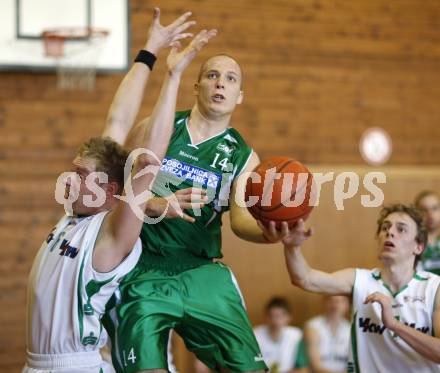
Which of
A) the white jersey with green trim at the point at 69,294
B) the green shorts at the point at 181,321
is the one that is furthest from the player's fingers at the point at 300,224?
the white jersey with green trim at the point at 69,294

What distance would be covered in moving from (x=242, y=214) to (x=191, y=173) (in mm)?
395

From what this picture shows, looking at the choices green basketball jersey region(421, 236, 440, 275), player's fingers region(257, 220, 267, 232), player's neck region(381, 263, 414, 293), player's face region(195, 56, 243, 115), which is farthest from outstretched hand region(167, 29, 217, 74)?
green basketball jersey region(421, 236, 440, 275)

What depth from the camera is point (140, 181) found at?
345 centimetres

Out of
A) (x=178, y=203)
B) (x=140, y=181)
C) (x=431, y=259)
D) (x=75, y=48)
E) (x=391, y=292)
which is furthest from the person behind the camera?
(x=75, y=48)

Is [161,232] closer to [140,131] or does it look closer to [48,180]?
[140,131]

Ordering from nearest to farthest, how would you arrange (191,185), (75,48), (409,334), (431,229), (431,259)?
(409,334)
(191,185)
(431,259)
(431,229)
(75,48)

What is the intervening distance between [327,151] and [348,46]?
4.96 ft

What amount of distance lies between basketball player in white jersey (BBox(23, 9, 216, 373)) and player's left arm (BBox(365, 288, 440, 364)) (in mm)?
1308

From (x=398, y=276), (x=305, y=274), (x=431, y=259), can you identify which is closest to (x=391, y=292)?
(x=398, y=276)

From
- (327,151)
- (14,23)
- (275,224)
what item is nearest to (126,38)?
(14,23)

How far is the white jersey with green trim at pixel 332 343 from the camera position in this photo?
8383mm

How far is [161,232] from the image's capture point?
4.44 m

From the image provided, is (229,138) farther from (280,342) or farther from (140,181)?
(280,342)

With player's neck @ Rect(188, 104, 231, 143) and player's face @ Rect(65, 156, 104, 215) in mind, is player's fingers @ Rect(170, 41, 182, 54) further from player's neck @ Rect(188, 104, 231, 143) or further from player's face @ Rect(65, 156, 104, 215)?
player's face @ Rect(65, 156, 104, 215)
